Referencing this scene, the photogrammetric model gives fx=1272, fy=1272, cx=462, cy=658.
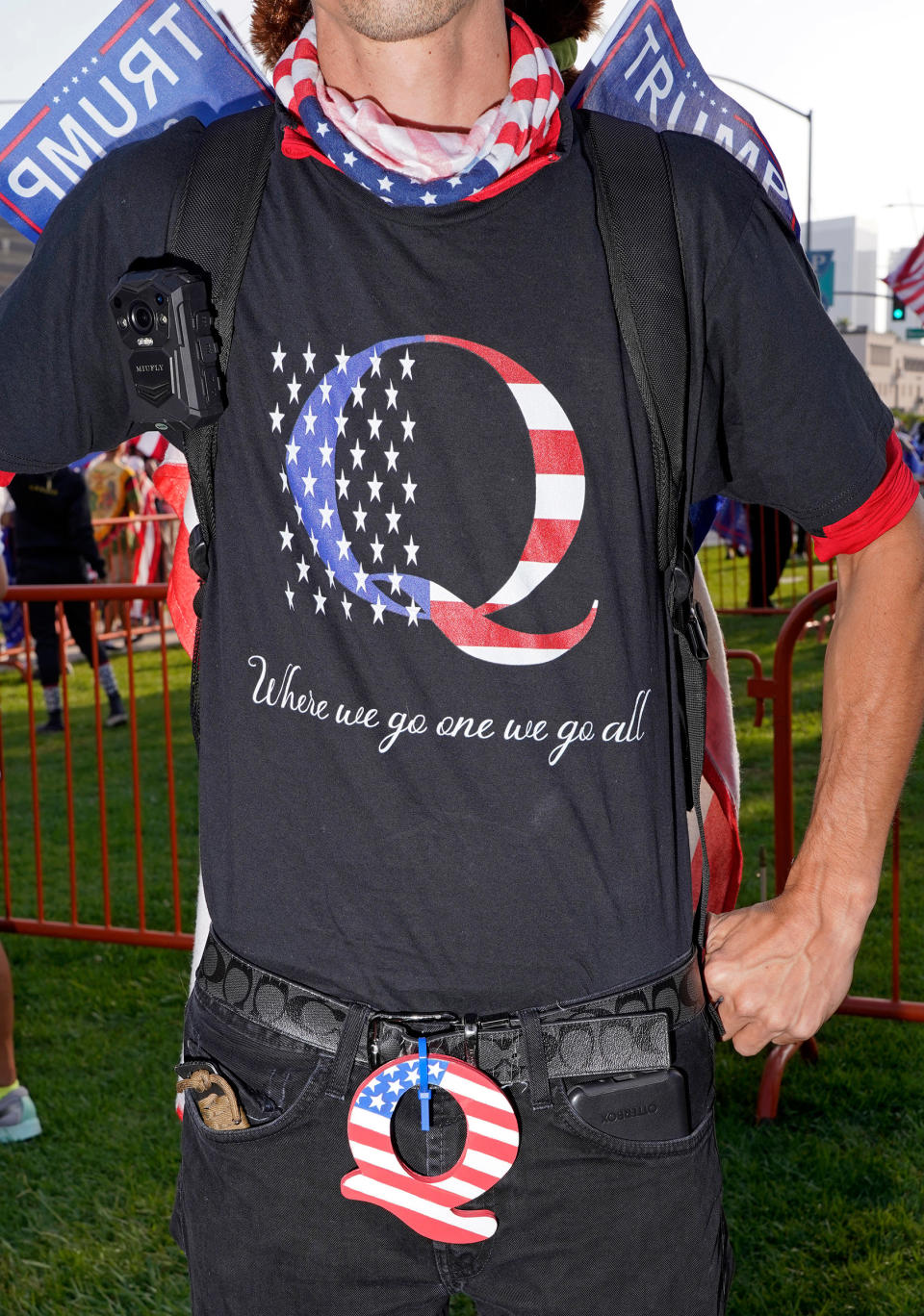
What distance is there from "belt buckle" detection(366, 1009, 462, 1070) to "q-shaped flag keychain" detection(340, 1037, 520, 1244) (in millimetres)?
14

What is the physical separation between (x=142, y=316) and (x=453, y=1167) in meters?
1.02

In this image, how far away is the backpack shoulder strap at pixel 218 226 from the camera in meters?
1.47

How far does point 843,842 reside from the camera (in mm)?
1604

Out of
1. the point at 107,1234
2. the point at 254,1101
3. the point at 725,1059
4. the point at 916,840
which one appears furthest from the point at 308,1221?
the point at 916,840

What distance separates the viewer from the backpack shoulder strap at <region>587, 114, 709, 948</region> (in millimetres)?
1425

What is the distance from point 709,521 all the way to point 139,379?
33.4 inches

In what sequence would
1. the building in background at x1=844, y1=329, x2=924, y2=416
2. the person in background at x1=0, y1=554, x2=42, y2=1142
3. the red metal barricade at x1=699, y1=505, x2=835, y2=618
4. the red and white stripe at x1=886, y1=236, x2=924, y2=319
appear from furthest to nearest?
the building in background at x1=844, y1=329, x2=924, y2=416 < the red and white stripe at x1=886, y1=236, x2=924, y2=319 < the red metal barricade at x1=699, y1=505, x2=835, y2=618 < the person in background at x1=0, y1=554, x2=42, y2=1142

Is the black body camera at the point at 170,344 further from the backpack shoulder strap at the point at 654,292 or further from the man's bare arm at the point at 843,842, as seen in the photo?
the man's bare arm at the point at 843,842

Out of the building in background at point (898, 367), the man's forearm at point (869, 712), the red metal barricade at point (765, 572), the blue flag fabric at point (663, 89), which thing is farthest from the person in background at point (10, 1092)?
the building in background at point (898, 367)

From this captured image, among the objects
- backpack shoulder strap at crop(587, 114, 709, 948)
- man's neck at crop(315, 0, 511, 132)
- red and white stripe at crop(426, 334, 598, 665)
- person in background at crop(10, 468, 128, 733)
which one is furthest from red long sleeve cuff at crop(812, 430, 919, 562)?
person in background at crop(10, 468, 128, 733)

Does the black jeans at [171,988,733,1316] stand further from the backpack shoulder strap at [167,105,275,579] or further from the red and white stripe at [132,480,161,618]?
the red and white stripe at [132,480,161,618]

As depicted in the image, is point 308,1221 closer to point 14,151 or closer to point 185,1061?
point 185,1061

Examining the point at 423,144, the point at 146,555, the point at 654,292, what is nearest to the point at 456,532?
the point at 654,292

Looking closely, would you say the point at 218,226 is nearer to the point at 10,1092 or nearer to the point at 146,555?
the point at 10,1092
